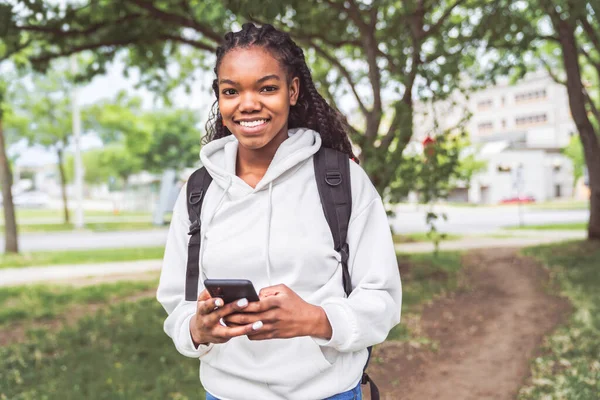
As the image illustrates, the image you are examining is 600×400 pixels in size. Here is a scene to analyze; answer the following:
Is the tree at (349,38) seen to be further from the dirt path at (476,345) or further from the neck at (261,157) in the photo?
the neck at (261,157)

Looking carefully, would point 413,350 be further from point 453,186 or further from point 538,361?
point 453,186

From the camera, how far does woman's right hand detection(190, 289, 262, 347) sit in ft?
4.52

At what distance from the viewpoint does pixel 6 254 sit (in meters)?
15.3

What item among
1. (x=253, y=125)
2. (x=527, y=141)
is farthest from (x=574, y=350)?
(x=527, y=141)

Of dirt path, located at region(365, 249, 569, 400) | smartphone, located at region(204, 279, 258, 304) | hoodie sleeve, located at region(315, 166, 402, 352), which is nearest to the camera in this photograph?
smartphone, located at region(204, 279, 258, 304)

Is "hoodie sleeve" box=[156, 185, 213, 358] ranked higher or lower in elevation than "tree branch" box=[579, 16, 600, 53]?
lower

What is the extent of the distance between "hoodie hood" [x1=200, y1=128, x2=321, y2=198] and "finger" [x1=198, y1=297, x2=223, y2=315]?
355 mm

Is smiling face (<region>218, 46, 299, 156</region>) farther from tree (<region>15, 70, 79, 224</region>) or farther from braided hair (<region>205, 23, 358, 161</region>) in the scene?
tree (<region>15, 70, 79, 224</region>)

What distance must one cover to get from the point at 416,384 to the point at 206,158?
4012 millimetres

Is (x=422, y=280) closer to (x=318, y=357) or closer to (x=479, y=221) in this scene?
(x=318, y=357)

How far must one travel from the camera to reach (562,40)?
35.6 feet

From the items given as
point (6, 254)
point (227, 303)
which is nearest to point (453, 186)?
point (227, 303)

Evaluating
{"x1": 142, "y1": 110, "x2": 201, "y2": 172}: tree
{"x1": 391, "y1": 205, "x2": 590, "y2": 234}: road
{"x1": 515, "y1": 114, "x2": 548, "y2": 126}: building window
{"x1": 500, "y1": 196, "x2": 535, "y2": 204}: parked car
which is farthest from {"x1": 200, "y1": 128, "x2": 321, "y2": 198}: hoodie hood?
{"x1": 515, "y1": 114, "x2": 548, "y2": 126}: building window

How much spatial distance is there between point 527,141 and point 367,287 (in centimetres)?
6726
